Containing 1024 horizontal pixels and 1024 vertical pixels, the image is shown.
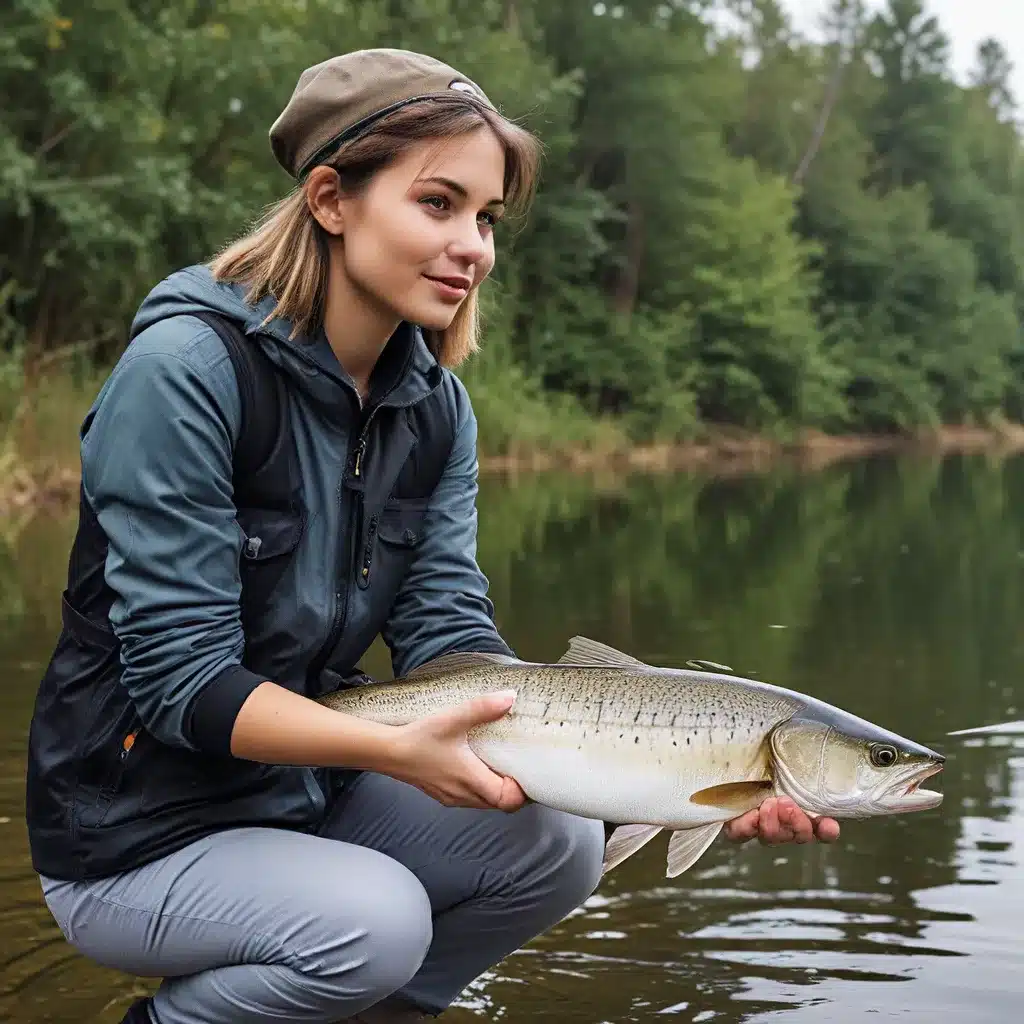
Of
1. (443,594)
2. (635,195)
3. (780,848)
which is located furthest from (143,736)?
(635,195)

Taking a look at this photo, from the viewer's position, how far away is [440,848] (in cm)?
293

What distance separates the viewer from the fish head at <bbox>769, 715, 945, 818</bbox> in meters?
2.62

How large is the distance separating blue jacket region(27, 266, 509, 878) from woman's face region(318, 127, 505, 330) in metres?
0.15

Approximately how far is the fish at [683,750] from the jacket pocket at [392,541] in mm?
316

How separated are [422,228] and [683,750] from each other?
0.97 meters

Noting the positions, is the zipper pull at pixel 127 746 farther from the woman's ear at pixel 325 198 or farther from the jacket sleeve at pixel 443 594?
the woman's ear at pixel 325 198

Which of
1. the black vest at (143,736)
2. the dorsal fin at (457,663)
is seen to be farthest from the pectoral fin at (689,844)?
the black vest at (143,736)

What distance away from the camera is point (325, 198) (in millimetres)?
2750

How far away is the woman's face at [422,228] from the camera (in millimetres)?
2717

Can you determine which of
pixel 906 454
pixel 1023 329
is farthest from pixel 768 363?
pixel 1023 329

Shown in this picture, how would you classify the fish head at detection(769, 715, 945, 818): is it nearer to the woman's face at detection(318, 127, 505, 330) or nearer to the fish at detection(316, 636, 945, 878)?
the fish at detection(316, 636, 945, 878)

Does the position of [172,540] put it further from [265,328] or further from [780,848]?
[780,848]

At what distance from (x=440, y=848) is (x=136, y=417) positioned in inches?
38.4

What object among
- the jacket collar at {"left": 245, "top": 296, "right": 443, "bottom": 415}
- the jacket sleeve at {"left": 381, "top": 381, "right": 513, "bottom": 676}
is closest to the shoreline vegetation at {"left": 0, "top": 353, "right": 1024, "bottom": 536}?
the jacket sleeve at {"left": 381, "top": 381, "right": 513, "bottom": 676}
